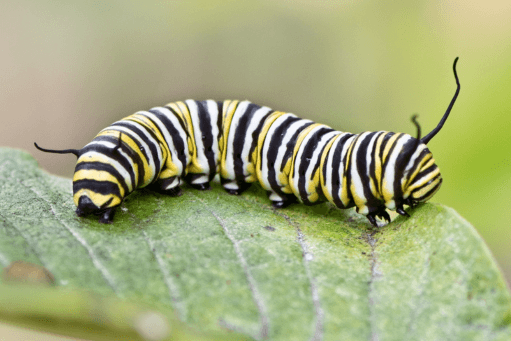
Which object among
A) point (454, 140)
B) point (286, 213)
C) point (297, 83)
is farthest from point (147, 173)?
point (297, 83)

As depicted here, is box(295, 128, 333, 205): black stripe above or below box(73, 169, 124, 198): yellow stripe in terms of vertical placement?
above

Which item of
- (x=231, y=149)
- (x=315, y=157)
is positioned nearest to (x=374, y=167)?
(x=315, y=157)

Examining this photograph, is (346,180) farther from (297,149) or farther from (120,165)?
(120,165)

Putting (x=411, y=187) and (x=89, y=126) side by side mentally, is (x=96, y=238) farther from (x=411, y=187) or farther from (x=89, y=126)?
(x=89, y=126)

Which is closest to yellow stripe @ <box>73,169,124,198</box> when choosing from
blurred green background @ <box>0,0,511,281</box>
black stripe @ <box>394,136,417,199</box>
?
black stripe @ <box>394,136,417,199</box>

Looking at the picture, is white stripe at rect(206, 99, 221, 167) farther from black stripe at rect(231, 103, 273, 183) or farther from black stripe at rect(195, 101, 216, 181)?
black stripe at rect(231, 103, 273, 183)

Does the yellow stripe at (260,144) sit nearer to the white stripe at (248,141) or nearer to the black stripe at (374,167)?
the white stripe at (248,141)
